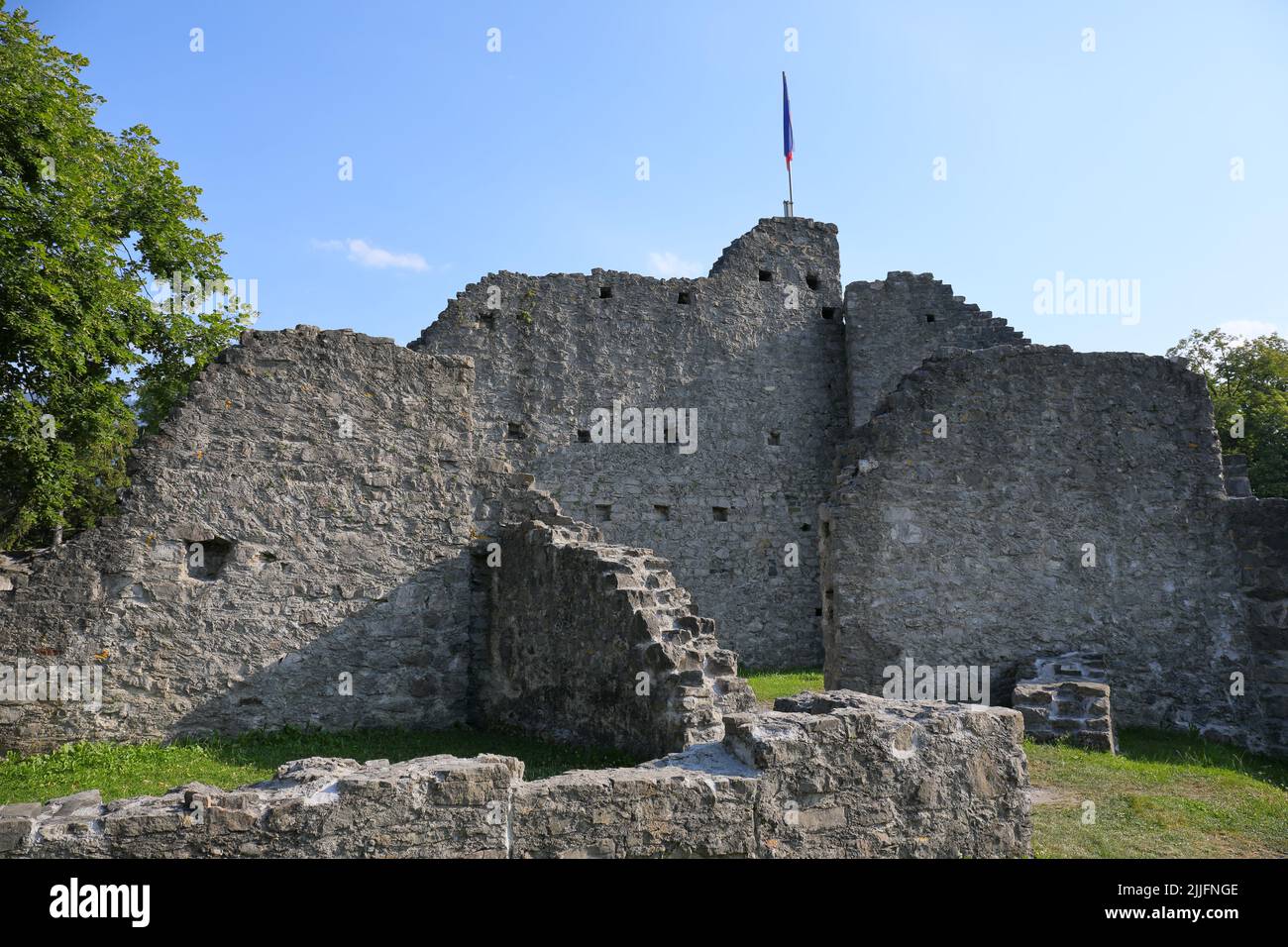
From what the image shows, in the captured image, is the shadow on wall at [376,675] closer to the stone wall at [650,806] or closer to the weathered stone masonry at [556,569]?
the weathered stone masonry at [556,569]

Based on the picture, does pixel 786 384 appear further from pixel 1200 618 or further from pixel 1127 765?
pixel 1127 765

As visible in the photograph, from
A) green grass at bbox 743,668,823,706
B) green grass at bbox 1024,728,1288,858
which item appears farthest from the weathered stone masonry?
green grass at bbox 743,668,823,706

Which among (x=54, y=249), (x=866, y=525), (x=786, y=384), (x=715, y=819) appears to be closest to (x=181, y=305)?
(x=54, y=249)

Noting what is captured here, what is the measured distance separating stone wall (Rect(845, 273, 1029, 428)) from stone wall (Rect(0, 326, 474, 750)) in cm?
979

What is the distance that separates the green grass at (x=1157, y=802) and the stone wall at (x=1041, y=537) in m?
1.32

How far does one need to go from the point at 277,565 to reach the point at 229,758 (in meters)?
2.02

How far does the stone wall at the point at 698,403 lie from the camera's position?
15719mm

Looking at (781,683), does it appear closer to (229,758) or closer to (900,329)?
(900,329)

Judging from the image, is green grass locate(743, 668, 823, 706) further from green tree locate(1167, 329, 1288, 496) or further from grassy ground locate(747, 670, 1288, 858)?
green tree locate(1167, 329, 1288, 496)

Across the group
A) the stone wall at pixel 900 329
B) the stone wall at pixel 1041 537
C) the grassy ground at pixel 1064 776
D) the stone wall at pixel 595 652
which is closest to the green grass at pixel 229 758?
the grassy ground at pixel 1064 776

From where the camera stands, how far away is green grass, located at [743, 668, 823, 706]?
12344 mm

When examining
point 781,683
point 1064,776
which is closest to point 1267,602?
point 1064,776

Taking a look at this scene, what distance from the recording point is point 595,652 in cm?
824

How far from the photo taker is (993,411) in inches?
416
